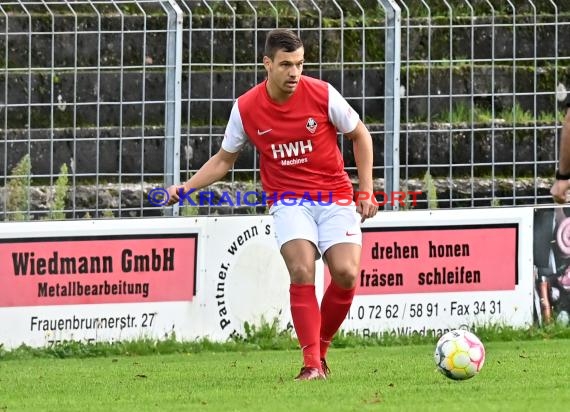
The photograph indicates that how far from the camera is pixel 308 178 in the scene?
9.28m

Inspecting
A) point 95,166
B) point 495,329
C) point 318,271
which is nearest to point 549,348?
point 495,329

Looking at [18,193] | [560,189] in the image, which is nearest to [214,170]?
[560,189]

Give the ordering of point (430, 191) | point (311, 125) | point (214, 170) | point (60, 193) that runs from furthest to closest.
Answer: point (430, 191) → point (60, 193) → point (214, 170) → point (311, 125)

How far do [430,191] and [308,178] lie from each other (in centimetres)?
418

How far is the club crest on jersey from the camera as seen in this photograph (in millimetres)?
9211

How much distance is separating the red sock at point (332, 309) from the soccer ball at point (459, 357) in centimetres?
102

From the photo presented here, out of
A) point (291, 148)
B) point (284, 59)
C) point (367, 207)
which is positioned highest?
point (284, 59)

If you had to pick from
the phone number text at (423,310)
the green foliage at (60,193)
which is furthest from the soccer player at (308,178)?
the green foliage at (60,193)

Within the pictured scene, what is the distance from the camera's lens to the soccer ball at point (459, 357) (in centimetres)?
843

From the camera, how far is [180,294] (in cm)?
1240

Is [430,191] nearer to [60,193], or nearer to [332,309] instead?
[60,193]

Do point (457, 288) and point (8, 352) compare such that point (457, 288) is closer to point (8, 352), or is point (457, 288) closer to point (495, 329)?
point (495, 329)

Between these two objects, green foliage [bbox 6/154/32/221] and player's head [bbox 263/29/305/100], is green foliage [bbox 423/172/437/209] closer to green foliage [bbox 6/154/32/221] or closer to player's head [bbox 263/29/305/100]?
green foliage [bbox 6/154/32/221]

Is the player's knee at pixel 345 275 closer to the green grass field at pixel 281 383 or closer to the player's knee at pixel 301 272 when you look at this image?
the player's knee at pixel 301 272
